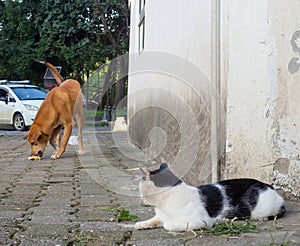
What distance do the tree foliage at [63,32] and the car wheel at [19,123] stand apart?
9413mm

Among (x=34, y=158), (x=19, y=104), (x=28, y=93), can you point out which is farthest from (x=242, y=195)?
(x=28, y=93)

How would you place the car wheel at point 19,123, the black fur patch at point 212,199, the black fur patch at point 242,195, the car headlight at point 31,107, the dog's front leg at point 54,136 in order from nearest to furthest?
the black fur patch at point 212,199, the black fur patch at point 242,195, the dog's front leg at point 54,136, the car headlight at point 31,107, the car wheel at point 19,123

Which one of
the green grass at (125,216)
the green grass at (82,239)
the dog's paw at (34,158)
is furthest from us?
the dog's paw at (34,158)

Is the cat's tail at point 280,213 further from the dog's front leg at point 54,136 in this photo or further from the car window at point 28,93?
the car window at point 28,93

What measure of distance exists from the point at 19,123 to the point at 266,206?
46.2 ft

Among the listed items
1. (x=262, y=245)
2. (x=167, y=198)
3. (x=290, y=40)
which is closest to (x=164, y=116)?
(x=290, y=40)

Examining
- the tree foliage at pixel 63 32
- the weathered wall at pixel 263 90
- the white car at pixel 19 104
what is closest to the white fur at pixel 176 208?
the weathered wall at pixel 263 90

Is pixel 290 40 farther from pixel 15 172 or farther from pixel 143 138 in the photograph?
pixel 143 138

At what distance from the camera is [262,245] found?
→ 2.54m

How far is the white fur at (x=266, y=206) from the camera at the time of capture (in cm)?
316

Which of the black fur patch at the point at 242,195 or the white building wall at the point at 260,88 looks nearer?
the black fur patch at the point at 242,195

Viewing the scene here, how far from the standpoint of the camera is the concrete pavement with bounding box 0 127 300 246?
110 inches

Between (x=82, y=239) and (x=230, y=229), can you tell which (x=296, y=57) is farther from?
(x=82, y=239)

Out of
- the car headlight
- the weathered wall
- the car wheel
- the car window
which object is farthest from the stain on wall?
the car window
